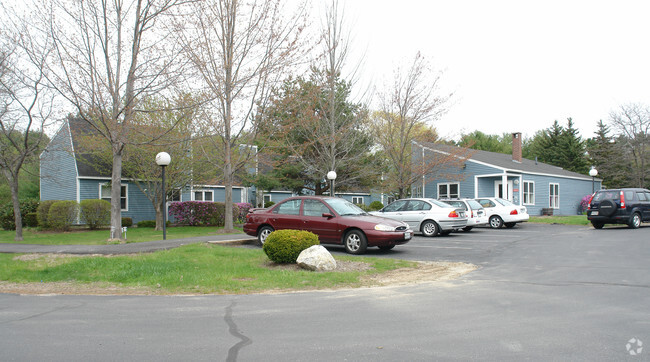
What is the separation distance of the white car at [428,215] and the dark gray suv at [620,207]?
6644 mm

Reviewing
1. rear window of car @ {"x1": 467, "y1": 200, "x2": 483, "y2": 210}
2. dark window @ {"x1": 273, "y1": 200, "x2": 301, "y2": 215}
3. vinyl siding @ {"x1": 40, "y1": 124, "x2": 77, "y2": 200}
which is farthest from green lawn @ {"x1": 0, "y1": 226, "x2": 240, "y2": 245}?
rear window of car @ {"x1": 467, "y1": 200, "x2": 483, "y2": 210}

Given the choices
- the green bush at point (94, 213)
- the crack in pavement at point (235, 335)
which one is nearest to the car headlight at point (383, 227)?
the crack in pavement at point (235, 335)

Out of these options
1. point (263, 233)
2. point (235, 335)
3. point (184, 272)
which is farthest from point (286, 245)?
point (235, 335)

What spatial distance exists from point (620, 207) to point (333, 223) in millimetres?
14271

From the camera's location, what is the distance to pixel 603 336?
4746 mm

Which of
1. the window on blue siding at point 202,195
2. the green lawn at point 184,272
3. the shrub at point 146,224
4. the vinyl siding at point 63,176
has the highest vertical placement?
the vinyl siding at point 63,176

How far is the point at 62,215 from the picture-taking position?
72.9 feet

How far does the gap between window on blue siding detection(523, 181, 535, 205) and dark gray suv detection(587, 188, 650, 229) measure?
10.6 metres

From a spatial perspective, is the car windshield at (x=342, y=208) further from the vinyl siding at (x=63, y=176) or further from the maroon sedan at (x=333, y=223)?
the vinyl siding at (x=63, y=176)

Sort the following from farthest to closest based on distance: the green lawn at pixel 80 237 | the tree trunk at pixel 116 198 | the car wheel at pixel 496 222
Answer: the car wheel at pixel 496 222
the green lawn at pixel 80 237
the tree trunk at pixel 116 198

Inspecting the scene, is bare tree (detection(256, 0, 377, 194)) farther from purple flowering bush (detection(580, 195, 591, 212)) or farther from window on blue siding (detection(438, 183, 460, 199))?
purple flowering bush (detection(580, 195, 591, 212))

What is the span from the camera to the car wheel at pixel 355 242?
11773 mm

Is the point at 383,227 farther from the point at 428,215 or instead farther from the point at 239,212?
the point at 239,212

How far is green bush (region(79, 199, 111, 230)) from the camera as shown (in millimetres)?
22859
